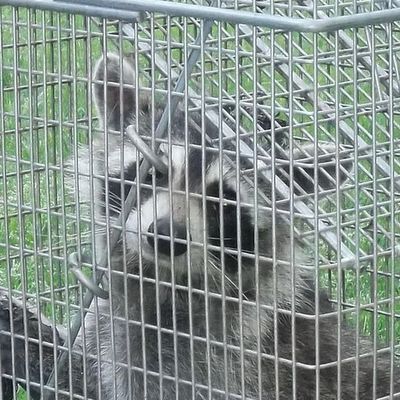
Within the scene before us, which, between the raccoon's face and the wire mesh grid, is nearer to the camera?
the wire mesh grid

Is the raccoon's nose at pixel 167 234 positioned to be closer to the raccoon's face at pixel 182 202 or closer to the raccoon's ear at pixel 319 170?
the raccoon's face at pixel 182 202

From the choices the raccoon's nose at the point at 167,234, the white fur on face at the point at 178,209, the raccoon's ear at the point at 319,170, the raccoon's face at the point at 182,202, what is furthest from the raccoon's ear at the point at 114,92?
the raccoon's ear at the point at 319,170

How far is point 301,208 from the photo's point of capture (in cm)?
276

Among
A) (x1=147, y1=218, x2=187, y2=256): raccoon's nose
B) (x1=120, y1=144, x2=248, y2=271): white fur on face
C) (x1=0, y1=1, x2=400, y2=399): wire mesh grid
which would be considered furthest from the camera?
(x1=120, y1=144, x2=248, y2=271): white fur on face

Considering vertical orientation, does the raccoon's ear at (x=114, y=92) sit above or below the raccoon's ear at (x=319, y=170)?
above

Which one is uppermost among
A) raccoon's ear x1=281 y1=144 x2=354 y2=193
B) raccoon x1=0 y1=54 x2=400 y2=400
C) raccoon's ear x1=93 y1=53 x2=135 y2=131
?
raccoon's ear x1=93 y1=53 x2=135 y2=131

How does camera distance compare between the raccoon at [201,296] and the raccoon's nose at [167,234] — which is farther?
the raccoon at [201,296]

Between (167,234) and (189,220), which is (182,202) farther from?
(189,220)

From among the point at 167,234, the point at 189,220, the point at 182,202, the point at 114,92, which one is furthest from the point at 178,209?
the point at 114,92

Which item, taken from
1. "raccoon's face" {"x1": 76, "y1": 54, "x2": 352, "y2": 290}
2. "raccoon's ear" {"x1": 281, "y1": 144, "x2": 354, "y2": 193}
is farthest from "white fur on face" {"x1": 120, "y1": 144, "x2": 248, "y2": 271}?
"raccoon's ear" {"x1": 281, "y1": 144, "x2": 354, "y2": 193}

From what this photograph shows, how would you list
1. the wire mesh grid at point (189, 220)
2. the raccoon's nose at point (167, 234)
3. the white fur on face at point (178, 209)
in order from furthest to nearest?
the white fur on face at point (178, 209) → the raccoon's nose at point (167, 234) → the wire mesh grid at point (189, 220)

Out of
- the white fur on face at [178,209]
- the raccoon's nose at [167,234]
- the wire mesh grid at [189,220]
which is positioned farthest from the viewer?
the white fur on face at [178,209]

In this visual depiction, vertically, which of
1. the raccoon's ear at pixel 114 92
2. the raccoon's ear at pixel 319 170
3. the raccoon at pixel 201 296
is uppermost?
the raccoon's ear at pixel 114 92

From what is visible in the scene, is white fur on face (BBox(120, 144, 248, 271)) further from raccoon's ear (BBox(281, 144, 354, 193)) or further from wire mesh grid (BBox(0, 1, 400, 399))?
raccoon's ear (BBox(281, 144, 354, 193))
